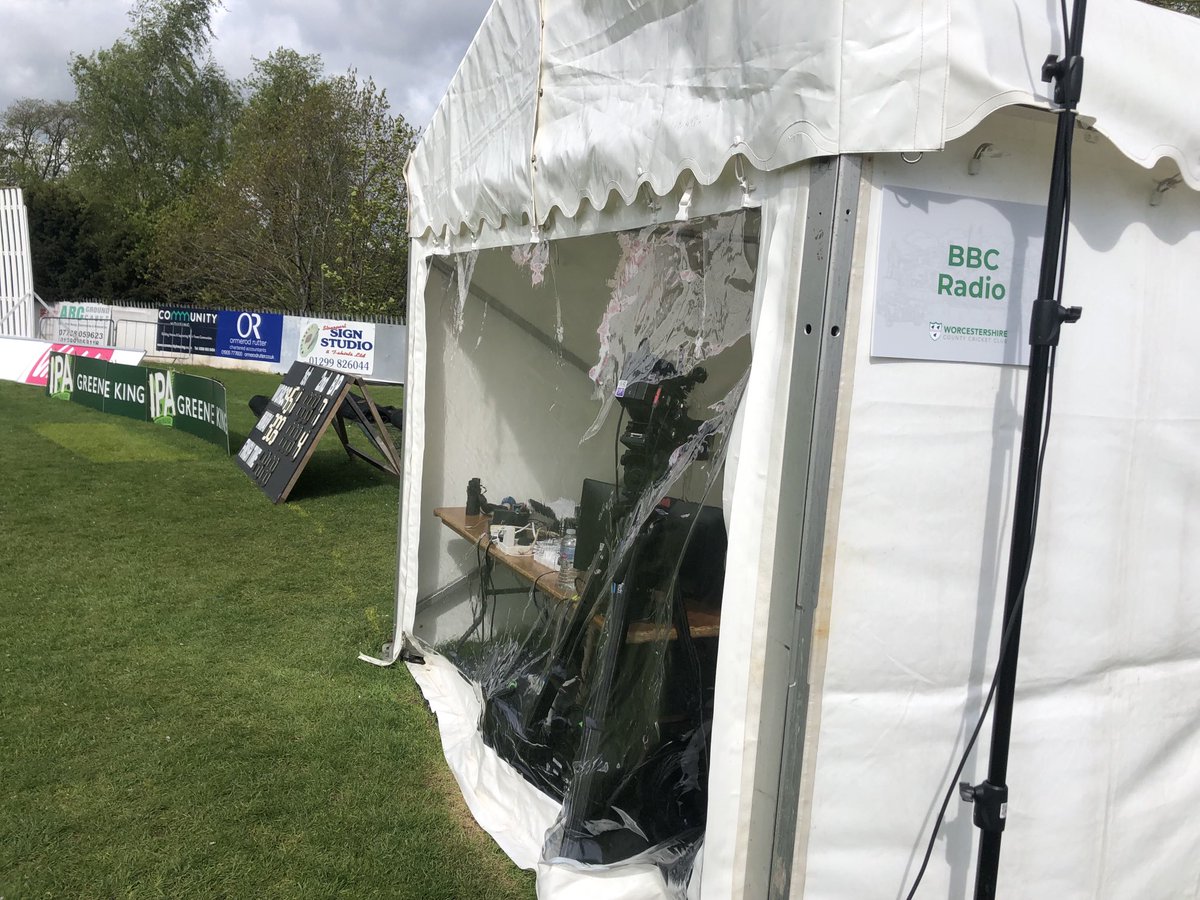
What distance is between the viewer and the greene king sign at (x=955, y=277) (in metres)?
1.70

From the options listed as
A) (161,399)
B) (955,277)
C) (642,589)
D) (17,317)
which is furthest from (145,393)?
(17,317)

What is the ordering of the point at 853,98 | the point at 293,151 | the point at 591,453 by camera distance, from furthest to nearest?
1. the point at 293,151
2. the point at 591,453
3. the point at 853,98

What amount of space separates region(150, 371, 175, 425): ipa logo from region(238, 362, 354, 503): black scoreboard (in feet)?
8.30

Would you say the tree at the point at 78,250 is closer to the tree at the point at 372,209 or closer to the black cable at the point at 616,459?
the tree at the point at 372,209

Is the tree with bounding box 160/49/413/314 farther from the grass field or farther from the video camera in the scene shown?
the video camera

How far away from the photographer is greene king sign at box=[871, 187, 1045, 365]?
170 cm

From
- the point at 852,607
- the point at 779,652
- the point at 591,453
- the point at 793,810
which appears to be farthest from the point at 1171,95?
the point at 591,453

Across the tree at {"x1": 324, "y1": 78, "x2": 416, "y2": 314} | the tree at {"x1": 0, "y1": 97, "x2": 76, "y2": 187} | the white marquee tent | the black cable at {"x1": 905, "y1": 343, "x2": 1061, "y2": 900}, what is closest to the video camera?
the white marquee tent

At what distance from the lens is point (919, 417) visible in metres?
1.75

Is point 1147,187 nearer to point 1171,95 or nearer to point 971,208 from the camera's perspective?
point 1171,95

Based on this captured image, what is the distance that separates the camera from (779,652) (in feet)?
5.99

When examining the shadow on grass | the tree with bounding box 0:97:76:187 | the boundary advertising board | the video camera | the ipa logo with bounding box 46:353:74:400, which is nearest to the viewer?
the video camera

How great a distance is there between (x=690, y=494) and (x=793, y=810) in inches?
38.3

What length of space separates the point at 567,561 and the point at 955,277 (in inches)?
73.2
